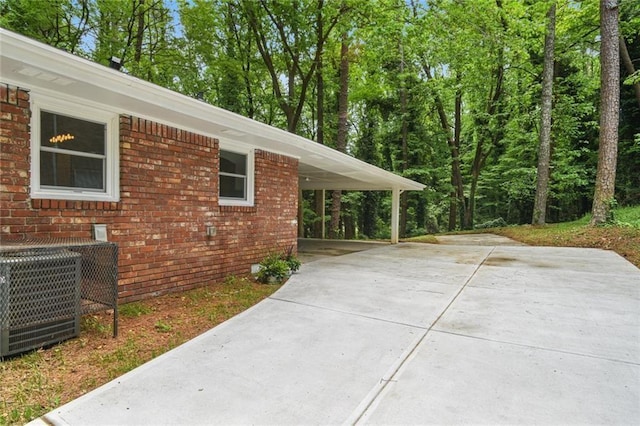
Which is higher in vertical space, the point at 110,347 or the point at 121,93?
the point at 121,93

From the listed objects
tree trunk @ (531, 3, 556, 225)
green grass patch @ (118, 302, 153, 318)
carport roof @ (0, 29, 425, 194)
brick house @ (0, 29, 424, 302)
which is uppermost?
tree trunk @ (531, 3, 556, 225)

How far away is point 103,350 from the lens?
305cm

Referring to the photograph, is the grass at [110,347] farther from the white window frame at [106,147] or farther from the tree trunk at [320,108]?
the tree trunk at [320,108]

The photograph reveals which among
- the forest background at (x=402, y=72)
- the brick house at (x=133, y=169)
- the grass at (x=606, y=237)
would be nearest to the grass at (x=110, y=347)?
the brick house at (x=133, y=169)

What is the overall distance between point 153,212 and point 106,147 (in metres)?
0.98

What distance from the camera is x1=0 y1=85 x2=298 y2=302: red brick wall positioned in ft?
11.2

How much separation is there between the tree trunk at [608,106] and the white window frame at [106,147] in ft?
39.8

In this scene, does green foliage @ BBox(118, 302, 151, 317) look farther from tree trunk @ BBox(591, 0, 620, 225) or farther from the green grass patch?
tree trunk @ BBox(591, 0, 620, 225)

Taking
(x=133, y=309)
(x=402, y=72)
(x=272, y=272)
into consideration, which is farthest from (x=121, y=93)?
(x=402, y=72)

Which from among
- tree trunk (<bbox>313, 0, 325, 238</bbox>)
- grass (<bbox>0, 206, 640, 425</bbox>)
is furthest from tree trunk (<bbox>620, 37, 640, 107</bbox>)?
grass (<bbox>0, 206, 640, 425</bbox>)

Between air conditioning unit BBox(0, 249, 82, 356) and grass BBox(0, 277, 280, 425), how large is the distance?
0.14m

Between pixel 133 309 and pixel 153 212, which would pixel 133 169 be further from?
pixel 133 309

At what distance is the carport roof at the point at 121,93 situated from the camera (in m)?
2.85

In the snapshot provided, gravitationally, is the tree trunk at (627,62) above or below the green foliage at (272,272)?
above
